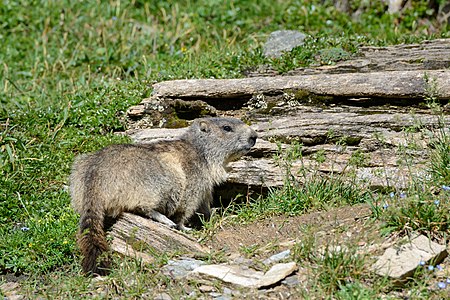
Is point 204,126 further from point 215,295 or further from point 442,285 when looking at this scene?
point 442,285

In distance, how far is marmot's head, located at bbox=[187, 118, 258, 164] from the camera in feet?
26.8

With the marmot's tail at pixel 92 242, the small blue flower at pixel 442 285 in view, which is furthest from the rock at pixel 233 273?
the small blue flower at pixel 442 285

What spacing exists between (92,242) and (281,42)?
569 cm

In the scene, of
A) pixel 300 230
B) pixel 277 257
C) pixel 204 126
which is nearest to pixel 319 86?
pixel 204 126

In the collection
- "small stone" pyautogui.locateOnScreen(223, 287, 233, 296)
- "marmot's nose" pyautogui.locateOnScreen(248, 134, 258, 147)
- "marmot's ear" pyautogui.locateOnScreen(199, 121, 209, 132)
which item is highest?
Result: "marmot's ear" pyautogui.locateOnScreen(199, 121, 209, 132)

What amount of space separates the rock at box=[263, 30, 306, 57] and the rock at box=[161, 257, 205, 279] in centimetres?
475

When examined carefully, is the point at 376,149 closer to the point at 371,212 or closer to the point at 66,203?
the point at 371,212

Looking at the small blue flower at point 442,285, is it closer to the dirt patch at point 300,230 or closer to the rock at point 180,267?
the dirt patch at point 300,230

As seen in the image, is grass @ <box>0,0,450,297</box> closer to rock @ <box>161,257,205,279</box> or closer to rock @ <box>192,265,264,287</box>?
rock @ <box>161,257,205,279</box>

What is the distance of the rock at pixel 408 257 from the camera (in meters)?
5.83

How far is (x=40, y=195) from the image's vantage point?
8492 mm

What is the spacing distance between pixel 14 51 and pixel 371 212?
321 inches

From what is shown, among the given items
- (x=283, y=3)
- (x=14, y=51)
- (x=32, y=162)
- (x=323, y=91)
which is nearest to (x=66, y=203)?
(x=32, y=162)

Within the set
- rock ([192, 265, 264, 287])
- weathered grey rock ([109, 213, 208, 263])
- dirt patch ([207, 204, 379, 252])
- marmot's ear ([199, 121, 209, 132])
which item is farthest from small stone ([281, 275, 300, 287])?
marmot's ear ([199, 121, 209, 132])
